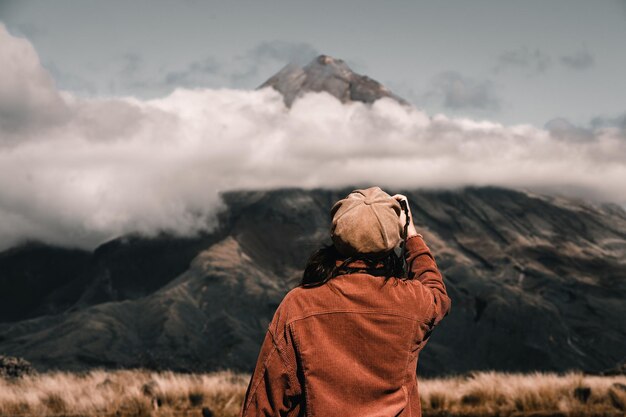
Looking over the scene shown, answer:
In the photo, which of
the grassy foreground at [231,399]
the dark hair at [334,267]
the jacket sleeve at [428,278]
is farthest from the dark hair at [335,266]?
the grassy foreground at [231,399]

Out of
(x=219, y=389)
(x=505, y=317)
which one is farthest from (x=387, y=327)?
(x=505, y=317)

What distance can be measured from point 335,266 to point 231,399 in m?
10.5

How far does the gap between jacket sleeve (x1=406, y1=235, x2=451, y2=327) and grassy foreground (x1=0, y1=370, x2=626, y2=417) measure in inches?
359

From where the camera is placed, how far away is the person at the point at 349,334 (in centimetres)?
362

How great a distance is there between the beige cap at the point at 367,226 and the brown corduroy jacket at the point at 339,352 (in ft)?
0.53

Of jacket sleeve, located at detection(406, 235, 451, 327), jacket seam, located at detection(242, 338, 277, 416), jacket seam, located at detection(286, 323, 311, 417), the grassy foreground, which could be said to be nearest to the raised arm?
jacket sleeve, located at detection(406, 235, 451, 327)

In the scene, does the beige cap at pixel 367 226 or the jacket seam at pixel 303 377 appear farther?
the beige cap at pixel 367 226

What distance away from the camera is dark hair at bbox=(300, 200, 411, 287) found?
12.3 feet

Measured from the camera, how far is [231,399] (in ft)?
44.7

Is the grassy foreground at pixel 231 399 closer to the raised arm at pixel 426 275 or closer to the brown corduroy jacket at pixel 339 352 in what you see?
the raised arm at pixel 426 275

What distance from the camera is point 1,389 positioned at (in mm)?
15219

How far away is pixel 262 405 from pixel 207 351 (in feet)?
489

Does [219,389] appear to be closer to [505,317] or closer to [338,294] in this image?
[338,294]

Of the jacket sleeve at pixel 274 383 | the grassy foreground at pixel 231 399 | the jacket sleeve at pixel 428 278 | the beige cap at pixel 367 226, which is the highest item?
the beige cap at pixel 367 226
